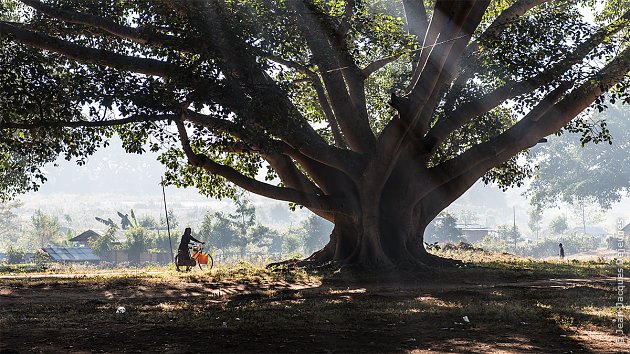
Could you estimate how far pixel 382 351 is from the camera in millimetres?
7848

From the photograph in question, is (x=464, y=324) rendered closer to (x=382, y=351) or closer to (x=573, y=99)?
(x=382, y=351)

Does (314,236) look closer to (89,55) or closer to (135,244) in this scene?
(135,244)

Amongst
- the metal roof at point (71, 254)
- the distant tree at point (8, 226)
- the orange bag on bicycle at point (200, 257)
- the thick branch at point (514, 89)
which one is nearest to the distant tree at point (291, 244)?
the metal roof at point (71, 254)

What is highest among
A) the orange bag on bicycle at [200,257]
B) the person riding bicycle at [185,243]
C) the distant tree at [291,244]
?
the distant tree at [291,244]

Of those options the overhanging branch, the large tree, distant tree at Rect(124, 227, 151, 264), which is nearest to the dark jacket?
the large tree

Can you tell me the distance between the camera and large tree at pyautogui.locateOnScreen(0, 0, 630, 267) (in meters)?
17.2

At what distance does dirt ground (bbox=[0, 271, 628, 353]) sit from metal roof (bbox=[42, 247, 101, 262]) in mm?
49088

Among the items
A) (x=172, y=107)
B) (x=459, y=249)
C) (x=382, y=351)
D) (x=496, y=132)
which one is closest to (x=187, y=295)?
(x=172, y=107)

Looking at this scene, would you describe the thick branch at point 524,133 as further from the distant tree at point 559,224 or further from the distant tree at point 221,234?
the distant tree at point 559,224

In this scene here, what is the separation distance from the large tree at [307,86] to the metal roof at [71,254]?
43333 millimetres

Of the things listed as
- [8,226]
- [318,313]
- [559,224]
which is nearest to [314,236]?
[559,224]

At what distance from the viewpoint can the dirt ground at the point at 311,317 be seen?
8.28m

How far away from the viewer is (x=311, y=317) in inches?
416

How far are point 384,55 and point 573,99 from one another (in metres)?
5.05
